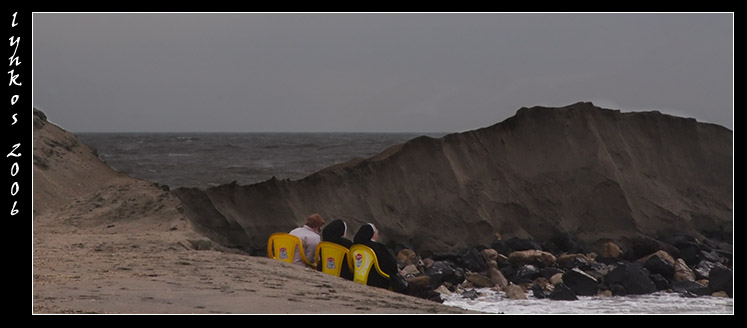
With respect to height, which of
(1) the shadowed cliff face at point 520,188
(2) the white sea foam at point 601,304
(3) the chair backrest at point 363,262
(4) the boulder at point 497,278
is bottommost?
(2) the white sea foam at point 601,304

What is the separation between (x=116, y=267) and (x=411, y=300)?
3.40m

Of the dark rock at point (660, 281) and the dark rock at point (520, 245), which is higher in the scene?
the dark rock at point (520, 245)

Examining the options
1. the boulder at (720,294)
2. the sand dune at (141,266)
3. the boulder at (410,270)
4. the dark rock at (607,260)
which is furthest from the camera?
the dark rock at (607,260)

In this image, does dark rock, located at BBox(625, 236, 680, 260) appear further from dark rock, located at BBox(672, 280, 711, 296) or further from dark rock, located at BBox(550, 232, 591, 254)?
dark rock, located at BBox(672, 280, 711, 296)

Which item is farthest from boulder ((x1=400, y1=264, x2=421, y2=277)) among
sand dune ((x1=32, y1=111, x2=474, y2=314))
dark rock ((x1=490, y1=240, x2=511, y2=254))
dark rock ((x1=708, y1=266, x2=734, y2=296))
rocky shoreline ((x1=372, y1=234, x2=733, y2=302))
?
dark rock ((x1=708, y1=266, x2=734, y2=296))

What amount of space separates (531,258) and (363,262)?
6.23 meters

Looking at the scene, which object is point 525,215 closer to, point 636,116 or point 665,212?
point 665,212

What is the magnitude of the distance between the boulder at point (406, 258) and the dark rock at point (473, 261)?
0.92m

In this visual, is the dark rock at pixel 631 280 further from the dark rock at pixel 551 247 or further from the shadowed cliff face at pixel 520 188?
the shadowed cliff face at pixel 520 188

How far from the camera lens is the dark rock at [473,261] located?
46.7ft

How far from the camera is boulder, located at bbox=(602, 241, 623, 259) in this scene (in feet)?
52.2

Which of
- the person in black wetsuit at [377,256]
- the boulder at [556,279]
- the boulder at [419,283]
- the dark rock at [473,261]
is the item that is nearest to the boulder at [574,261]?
the boulder at [556,279]

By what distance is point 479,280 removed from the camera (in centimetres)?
1312

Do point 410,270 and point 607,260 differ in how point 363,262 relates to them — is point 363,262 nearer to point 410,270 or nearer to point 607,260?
point 410,270
